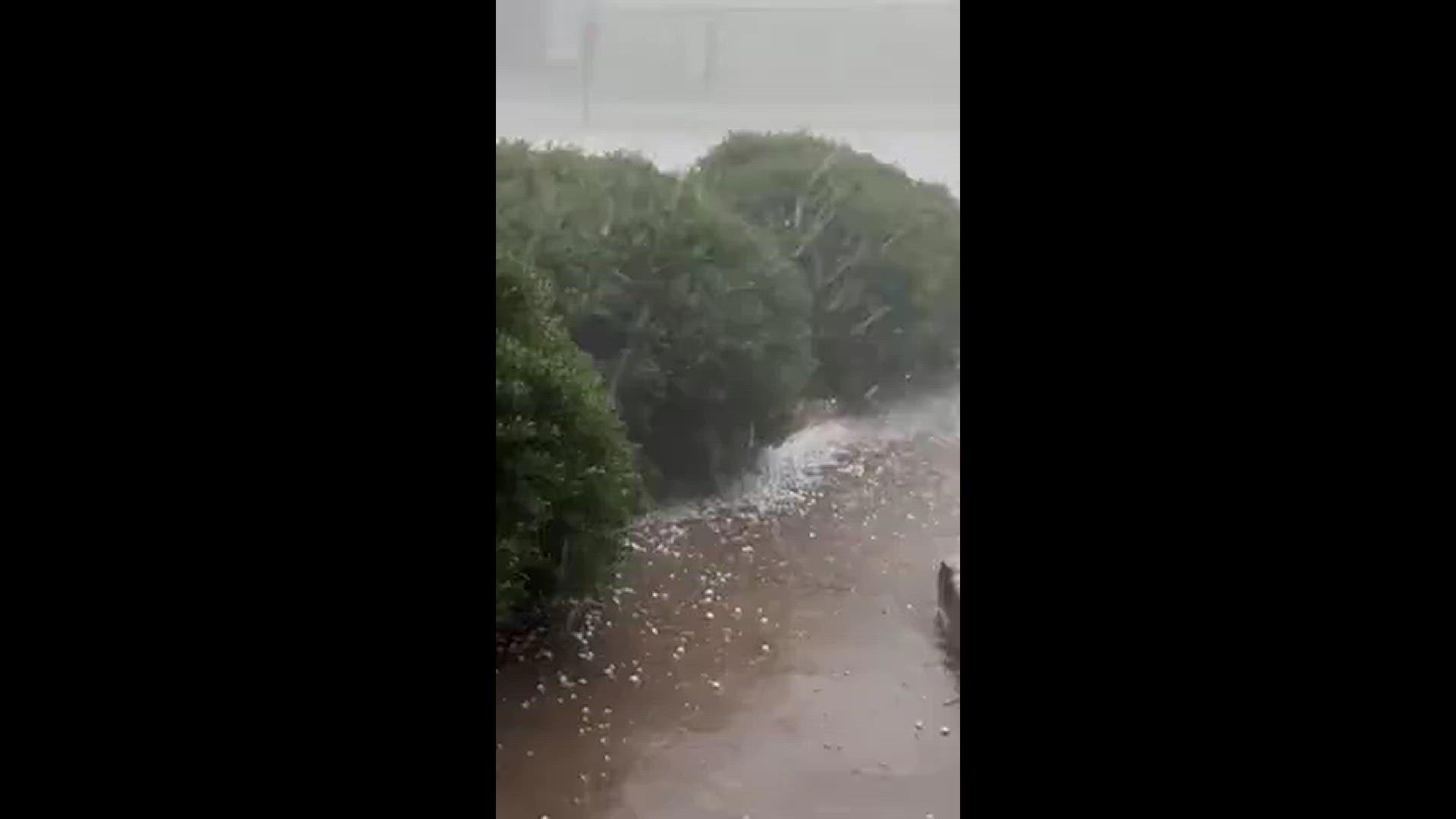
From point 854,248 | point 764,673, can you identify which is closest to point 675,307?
point 854,248

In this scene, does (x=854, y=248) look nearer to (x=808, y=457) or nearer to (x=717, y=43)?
(x=808, y=457)

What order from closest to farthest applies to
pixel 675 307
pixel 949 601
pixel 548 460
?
pixel 949 601 < pixel 548 460 < pixel 675 307

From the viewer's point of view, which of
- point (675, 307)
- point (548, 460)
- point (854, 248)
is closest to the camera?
point (548, 460)

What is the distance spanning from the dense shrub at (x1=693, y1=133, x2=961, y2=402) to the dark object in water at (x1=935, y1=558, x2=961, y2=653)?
0.50m

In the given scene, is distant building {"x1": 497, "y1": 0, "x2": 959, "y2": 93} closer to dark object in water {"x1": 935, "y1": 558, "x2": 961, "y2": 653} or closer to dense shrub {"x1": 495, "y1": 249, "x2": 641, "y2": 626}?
dense shrub {"x1": 495, "y1": 249, "x2": 641, "y2": 626}

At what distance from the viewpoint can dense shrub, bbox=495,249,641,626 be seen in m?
2.73

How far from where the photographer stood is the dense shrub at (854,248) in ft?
9.87

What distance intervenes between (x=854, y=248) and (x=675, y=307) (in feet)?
1.91

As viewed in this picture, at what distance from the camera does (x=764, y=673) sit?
2.70 metres
